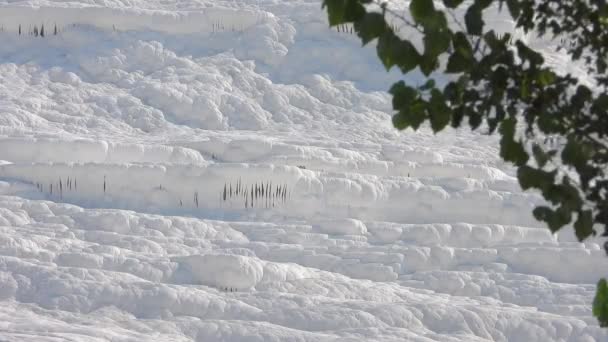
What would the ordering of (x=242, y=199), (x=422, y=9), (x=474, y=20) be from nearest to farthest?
1. (x=422, y=9)
2. (x=474, y=20)
3. (x=242, y=199)

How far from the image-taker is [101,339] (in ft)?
17.7

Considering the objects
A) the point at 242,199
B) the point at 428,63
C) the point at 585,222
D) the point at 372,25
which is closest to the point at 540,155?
the point at 585,222

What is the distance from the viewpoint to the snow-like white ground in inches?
238

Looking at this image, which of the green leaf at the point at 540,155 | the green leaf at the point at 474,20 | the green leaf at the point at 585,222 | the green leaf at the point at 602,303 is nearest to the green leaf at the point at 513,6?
the green leaf at the point at 474,20

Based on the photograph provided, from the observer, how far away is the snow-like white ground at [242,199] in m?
6.05

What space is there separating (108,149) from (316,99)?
2692 millimetres

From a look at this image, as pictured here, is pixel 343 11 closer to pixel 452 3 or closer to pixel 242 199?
pixel 452 3

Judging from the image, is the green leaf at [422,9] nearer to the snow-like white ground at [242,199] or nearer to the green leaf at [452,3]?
the green leaf at [452,3]

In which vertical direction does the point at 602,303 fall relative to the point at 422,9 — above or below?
below

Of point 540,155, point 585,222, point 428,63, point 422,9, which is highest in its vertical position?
point 422,9

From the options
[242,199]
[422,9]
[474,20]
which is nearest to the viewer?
[422,9]

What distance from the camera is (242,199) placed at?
8.05m

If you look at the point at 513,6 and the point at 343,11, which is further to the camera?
the point at 513,6

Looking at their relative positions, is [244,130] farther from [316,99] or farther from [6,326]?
[6,326]
